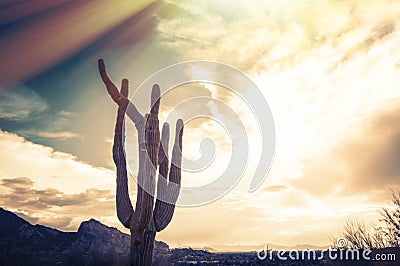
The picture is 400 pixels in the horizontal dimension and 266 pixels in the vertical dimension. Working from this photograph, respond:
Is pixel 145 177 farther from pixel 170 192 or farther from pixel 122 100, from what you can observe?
pixel 122 100

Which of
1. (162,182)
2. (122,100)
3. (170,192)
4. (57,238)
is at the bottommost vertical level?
(57,238)

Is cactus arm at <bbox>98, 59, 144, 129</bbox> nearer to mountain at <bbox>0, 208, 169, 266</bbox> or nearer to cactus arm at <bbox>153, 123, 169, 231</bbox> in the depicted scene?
cactus arm at <bbox>153, 123, 169, 231</bbox>

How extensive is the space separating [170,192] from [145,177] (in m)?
0.92

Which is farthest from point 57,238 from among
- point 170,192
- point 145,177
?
point 145,177

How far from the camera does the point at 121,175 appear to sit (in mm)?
8648

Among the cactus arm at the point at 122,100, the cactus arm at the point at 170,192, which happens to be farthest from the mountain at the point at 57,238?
the cactus arm at the point at 122,100

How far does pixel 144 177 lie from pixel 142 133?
1075 mm

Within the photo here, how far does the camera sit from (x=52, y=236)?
1618 inches

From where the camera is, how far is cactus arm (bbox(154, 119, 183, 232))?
8.55 m

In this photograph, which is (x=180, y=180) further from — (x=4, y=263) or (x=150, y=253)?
(x=4, y=263)

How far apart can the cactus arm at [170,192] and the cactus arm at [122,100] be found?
1191mm

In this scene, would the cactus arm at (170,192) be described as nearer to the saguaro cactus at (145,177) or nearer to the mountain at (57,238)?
the saguaro cactus at (145,177)

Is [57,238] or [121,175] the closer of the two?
[121,175]

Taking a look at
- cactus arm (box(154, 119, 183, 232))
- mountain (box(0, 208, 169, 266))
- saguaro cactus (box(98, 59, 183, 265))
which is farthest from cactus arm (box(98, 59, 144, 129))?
mountain (box(0, 208, 169, 266))
